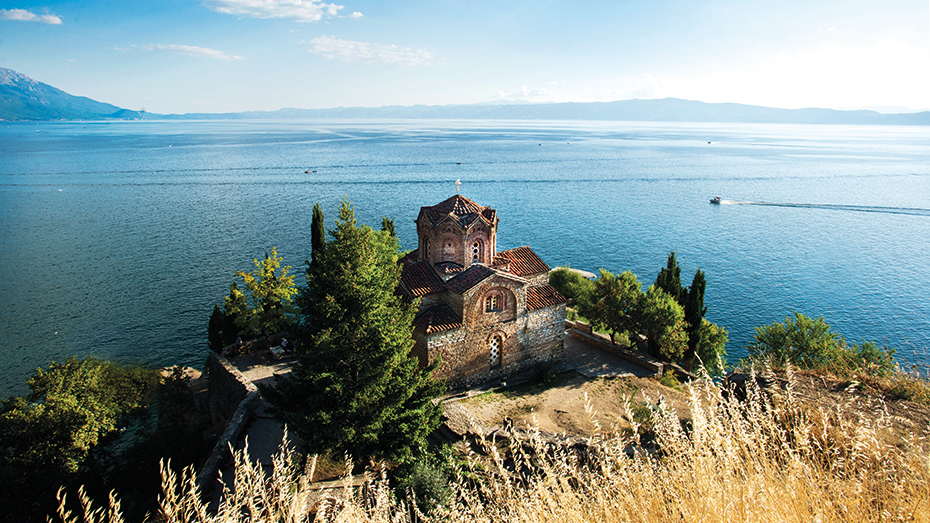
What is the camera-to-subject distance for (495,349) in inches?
1003

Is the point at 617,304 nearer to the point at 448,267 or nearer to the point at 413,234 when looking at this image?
the point at 448,267

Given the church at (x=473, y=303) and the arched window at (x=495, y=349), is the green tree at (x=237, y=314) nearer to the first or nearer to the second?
the church at (x=473, y=303)

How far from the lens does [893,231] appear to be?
65938mm

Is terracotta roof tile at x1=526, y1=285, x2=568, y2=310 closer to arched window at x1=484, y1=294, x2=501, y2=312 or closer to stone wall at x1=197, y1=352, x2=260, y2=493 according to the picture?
arched window at x1=484, y1=294, x2=501, y2=312

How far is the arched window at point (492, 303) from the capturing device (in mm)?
24531

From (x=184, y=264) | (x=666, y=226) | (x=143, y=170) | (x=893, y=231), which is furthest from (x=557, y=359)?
(x=143, y=170)

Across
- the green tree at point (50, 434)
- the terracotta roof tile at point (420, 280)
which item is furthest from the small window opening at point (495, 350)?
the green tree at point (50, 434)

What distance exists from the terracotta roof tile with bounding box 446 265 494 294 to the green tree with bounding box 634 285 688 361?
11134 millimetres

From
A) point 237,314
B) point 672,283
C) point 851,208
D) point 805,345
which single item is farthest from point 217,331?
point 851,208

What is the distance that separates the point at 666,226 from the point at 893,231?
29952 mm

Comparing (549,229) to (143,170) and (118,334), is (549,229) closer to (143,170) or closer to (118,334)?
(118,334)

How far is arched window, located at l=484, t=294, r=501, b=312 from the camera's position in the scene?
24.5 metres

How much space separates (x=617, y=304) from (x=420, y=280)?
1267cm

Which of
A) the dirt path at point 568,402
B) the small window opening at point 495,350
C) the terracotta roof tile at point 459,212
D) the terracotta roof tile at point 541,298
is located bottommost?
the dirt path at point 568,402
